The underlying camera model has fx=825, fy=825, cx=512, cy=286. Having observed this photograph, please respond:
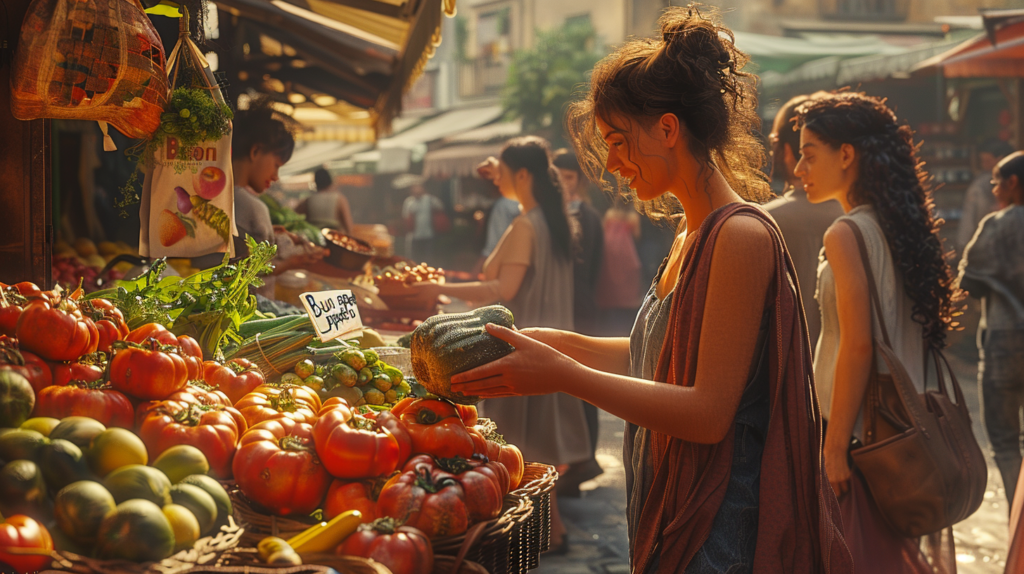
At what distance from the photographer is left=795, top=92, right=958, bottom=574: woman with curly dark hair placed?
10.4ft

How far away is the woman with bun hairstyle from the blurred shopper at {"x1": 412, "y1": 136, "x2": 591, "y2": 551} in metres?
3.03

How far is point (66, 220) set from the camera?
582 cm

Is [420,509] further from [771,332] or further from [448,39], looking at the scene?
[448,39]

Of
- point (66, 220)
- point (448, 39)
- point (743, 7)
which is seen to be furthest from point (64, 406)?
point (448, 39)

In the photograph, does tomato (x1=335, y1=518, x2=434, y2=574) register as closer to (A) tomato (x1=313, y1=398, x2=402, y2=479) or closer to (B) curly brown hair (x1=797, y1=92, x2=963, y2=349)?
(A) tomato (x1=313, y1=398, x2=402, y2=479)

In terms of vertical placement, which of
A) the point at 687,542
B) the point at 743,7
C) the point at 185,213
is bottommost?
the point at 687,542

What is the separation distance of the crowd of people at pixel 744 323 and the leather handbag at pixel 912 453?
0.02 metres

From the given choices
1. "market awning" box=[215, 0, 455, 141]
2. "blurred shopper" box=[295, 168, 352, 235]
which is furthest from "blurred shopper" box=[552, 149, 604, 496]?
"blurred shopper" box=[295, 168, 352, 235]

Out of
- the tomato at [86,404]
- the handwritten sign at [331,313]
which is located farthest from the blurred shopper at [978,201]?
the tomato at [86,404]

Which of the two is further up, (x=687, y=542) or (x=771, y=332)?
(x=771, y=332)

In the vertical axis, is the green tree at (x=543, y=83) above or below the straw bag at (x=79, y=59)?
above

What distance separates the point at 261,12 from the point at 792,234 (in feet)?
13.0

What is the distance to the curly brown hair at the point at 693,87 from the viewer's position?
1915 millimetres

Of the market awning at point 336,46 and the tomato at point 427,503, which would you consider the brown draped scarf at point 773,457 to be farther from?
the market awning at point 336,46
